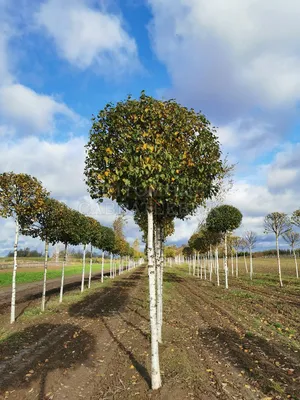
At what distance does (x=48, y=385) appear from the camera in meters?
6.84

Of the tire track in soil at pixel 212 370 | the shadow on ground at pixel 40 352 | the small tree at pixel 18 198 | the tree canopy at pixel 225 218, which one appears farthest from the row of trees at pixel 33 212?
the tree canopy at pixel 225 218

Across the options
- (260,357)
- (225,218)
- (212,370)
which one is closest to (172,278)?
(225,218)

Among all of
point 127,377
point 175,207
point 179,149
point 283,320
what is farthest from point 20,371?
point 283,320

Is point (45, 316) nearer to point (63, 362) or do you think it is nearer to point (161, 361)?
point (63, 362)

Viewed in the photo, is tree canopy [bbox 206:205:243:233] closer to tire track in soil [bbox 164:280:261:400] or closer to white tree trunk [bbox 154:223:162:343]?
tire track in soil [bbox 164:280:261:400]

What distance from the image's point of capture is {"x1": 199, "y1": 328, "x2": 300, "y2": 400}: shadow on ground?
21.2ft

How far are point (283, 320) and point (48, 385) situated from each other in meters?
10.8

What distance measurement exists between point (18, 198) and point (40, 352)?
7.36 meters

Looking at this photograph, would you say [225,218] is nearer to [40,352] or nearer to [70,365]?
[40,352]

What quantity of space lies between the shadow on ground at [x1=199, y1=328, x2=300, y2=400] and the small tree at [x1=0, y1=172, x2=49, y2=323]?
9.61 metres

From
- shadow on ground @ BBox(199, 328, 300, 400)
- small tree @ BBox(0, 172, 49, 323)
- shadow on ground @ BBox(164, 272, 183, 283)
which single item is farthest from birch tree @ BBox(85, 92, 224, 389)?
shadow on ground @ BBox(164, 272, 183, 283)

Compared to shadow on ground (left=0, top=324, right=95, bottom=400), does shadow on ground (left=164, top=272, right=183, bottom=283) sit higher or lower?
lower

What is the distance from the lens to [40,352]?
9188 mm

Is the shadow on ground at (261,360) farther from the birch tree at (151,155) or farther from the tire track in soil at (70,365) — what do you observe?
the tire track in soil at (70,365)
